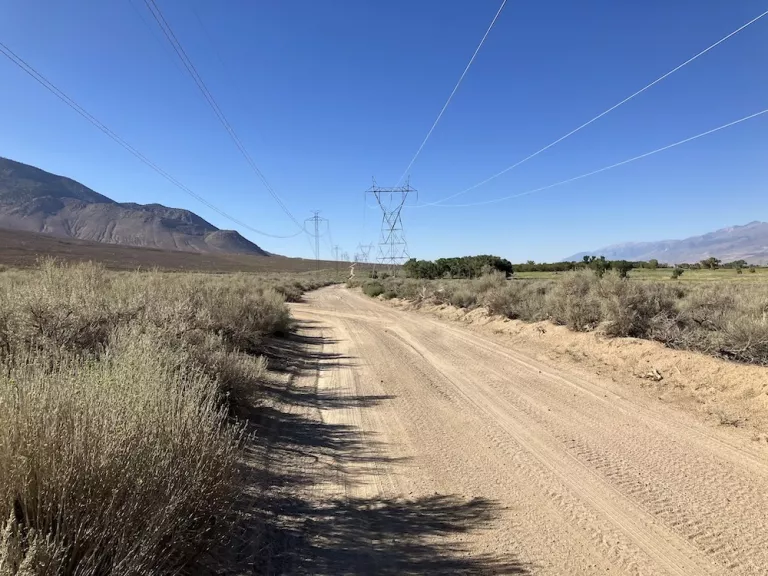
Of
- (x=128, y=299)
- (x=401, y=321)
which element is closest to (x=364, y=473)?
(x=128, y=299)

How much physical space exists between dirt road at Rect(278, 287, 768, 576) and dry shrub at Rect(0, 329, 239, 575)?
1247mm

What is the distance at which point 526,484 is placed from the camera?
5.15m

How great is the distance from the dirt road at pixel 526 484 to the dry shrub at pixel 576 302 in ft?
14.5

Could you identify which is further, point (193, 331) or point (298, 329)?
point (298, 329)

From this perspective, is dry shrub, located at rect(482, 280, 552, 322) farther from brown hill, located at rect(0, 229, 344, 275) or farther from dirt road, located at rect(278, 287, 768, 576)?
brown hill, located at rect(0, 229, 344, 275)

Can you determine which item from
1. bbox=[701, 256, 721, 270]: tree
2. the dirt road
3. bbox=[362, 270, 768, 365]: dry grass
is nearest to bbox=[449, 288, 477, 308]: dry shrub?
bbox=[362, 270, 768, 365]: dry grass

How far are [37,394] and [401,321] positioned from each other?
791 inches

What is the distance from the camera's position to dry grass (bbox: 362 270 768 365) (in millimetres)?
9398

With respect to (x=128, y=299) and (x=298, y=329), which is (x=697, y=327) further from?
(x=298, y=329)

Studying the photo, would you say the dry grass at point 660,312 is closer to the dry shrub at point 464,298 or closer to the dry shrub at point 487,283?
the dry shrub at point 487,283

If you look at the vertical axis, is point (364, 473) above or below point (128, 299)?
below

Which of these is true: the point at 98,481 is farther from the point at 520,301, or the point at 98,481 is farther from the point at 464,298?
the point at 464,298

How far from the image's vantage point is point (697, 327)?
11.2 meters

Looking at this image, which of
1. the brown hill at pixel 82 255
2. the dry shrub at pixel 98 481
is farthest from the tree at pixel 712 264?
the dry shrub at pixel 98 481
